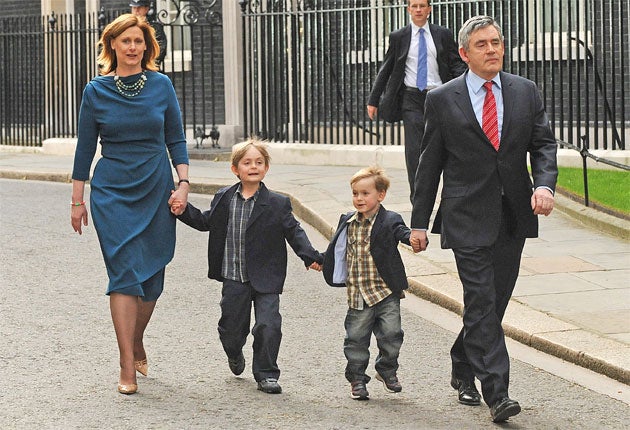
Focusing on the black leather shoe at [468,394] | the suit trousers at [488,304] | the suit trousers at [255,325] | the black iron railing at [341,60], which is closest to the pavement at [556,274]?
the black leather shoe at [468,394]

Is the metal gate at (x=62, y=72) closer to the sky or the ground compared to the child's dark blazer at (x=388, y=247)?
closer to the sky

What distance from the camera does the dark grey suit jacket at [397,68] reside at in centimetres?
1178

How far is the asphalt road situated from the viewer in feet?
21.0

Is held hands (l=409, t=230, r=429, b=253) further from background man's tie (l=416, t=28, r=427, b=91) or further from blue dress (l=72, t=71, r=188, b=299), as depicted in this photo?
background man's tie (l=416, t=28, r=427, b=91)

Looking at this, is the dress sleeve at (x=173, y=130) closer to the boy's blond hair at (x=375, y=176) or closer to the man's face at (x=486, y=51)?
the boy's blond hair at (x=375, y=176)

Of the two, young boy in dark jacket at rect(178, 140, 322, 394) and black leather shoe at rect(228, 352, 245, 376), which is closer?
young boy in dark jacket at rect(178, 140, 322, 394)

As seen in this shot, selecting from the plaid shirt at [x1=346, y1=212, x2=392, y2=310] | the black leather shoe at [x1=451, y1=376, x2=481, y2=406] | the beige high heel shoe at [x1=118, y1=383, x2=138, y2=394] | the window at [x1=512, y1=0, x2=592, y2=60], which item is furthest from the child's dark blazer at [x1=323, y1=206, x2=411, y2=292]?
the window at [x1=512, y1=0, x2=592, y2=60]

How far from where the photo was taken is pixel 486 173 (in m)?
6.38

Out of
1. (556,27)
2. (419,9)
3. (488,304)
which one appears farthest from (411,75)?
(556,27)

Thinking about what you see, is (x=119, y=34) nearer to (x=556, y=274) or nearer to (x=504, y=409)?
(x=504, y=409)

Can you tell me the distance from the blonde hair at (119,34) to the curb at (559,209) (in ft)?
8.21

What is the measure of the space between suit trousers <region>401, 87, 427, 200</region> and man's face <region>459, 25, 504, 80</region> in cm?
522

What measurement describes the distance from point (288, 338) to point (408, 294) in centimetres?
167

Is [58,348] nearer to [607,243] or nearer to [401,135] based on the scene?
[607,243]
